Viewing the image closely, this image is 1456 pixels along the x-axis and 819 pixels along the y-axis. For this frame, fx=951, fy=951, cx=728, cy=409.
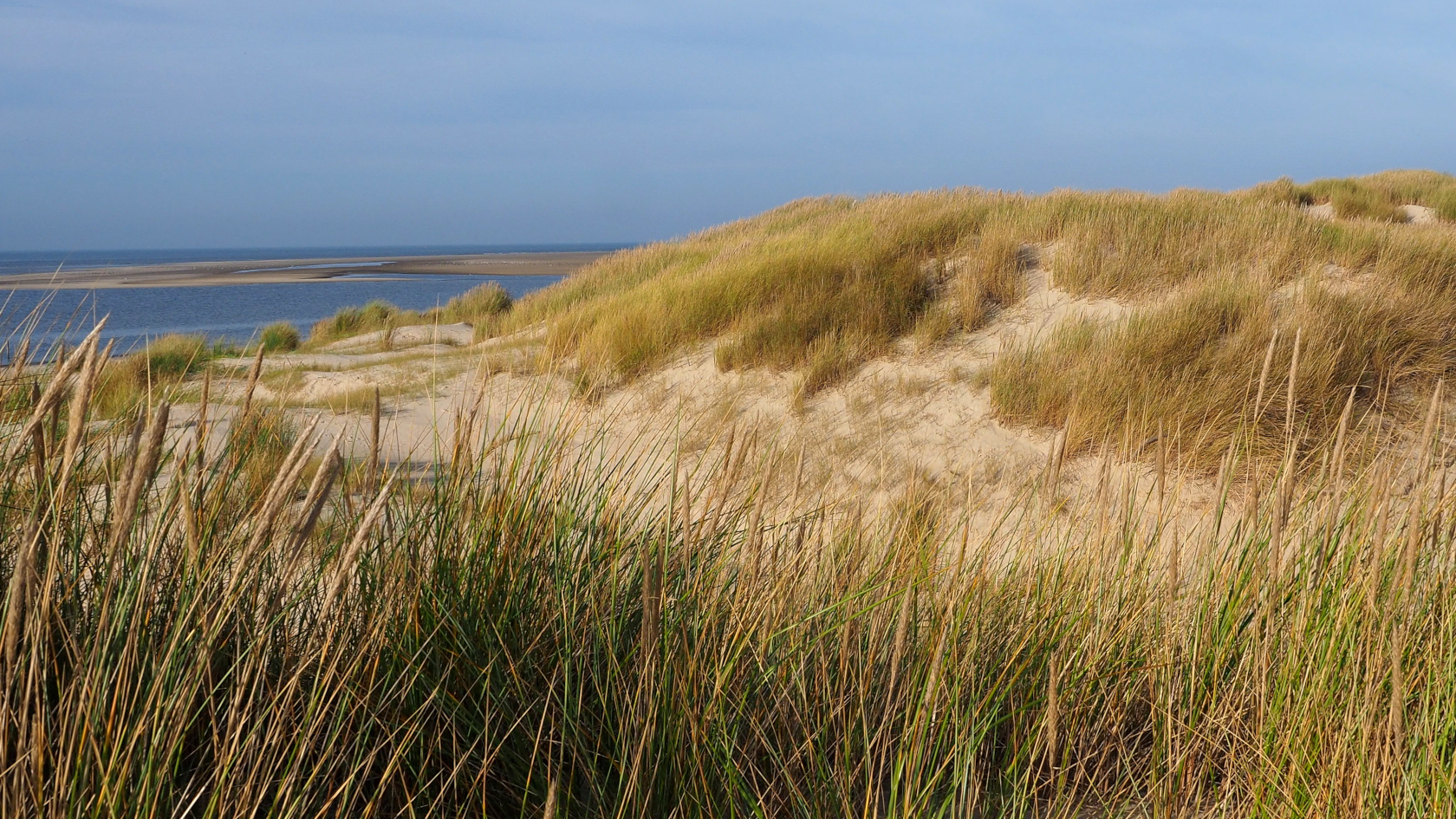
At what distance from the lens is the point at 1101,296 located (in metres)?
7.12

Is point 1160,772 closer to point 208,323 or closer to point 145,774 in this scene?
point 145,774

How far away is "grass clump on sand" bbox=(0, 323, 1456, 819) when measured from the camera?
4.49ft

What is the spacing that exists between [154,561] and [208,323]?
25001 mm

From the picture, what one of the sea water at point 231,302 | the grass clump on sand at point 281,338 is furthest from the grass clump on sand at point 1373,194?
the sea water at point 231,302

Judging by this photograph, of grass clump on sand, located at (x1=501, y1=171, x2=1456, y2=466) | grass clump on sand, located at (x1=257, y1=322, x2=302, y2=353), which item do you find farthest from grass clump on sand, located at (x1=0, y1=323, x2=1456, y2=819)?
grass clump on sand, located at (x1=257, y1=322, x2=302, y2=353)

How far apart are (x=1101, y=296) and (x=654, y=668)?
6331 mm

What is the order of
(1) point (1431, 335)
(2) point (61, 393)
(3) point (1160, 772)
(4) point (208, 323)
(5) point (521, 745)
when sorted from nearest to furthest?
(2) point (61, 393) → (5) point (521, 745) → (3) point (1160, 772) → (1) point (1431, 335) → (4) point (208, 323)

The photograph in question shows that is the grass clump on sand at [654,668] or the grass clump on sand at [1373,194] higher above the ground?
the grass clump on sand at [1373,194]

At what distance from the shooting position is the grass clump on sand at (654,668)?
137 cm

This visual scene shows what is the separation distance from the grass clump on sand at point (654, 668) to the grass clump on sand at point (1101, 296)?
9.66 ft

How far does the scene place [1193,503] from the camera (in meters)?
5.02

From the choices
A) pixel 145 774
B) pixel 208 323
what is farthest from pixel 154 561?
pixel 208 323

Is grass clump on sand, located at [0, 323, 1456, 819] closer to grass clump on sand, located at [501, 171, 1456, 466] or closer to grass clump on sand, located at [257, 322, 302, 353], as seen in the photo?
grass clump on sand, located at [501, 171, 1456, 466]

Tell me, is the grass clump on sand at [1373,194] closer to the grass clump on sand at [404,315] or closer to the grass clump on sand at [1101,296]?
the grass clump on sand at [1101,296]
